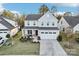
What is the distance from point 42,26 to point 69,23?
0.41 m

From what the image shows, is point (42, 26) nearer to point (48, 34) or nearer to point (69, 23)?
point (48, 34)

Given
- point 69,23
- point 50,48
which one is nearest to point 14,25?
point 50,48

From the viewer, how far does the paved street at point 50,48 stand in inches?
162

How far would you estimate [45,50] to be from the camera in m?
4.13

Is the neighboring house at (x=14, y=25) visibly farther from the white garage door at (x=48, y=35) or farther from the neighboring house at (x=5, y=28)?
the white garage door at (x=48, y=35)

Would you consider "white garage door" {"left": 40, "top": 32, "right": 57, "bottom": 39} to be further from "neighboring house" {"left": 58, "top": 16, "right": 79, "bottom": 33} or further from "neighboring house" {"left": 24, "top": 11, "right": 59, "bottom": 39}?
"neighboring house" {"left": 58, "top": 16, "right": 79, "bottom": 33}

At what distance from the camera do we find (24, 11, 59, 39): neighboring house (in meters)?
4.14

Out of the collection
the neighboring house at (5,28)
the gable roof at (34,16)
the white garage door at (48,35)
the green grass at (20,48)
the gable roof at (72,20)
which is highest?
the gable roof at (34,16)

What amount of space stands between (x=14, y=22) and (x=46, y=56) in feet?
2.32

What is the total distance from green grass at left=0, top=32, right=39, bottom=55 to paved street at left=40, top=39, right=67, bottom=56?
0.09 meters

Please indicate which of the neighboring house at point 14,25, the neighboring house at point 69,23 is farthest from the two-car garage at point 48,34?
the neighboring house at point 14,25

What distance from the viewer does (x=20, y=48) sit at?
4152 millimetres

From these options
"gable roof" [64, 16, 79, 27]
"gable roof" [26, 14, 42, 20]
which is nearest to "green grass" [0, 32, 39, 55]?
"gable roof" [26, 14, 42, 20]

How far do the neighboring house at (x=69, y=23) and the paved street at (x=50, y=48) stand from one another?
0.25 meters
